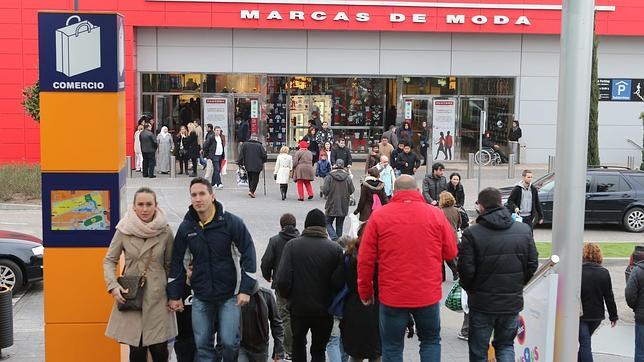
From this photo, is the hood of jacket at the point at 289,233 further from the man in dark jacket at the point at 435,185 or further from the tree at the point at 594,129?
the tree at the point at 594,129

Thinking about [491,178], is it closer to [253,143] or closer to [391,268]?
[253,143]

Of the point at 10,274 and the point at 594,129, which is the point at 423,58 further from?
the point at 10,274

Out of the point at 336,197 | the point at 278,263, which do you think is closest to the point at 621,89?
the point at 336,197

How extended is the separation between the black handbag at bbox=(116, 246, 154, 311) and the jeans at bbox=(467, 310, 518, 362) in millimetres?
2668

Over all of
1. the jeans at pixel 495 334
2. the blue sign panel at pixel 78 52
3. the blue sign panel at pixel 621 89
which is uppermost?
the blue sign panel at pixel 621 89

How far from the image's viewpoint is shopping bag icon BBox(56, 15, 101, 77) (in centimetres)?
767

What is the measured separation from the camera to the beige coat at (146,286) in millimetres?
7074

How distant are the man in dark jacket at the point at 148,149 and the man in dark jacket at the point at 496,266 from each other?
2016cm

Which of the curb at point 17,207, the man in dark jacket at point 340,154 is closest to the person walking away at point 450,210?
the man in dark jacket at point 340,154

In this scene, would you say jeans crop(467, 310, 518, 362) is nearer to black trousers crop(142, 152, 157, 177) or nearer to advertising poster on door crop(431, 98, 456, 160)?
black trousers crop(142, 152, 157, 177)

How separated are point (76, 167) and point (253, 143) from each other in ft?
48.5

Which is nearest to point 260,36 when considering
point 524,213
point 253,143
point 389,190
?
point 253,143

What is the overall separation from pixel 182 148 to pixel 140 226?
2064cm

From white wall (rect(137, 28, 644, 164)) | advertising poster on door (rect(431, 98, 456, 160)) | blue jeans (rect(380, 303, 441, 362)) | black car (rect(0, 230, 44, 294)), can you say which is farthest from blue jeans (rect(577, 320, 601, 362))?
advertising poster on door (rect(431, 98, 456, 160))
